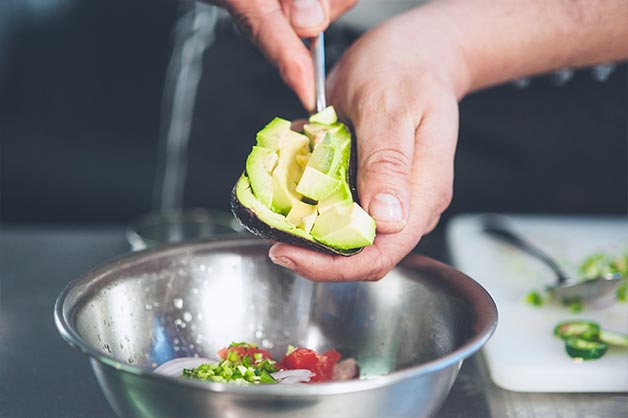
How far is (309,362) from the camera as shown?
97 cm

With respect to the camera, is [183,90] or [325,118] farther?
[183,90]

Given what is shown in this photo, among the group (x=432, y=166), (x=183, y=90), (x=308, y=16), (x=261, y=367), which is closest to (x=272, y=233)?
(x=261, y=367)

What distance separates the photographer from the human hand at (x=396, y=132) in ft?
3.04

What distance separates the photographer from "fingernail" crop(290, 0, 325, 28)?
1.15 metres

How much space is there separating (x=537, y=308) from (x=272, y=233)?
0.54 meters

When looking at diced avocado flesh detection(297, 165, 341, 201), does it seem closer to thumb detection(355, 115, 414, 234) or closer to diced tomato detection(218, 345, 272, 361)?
thumb detection(355, 115, 414, 234)

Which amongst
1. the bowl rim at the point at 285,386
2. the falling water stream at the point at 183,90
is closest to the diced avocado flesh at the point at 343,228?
the bowl rim at the point at 285,386

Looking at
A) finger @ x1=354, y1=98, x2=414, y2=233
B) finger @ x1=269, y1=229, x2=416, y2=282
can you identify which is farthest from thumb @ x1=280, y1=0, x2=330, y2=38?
finger @ x1=269, y1=229, x2=416, y2=282

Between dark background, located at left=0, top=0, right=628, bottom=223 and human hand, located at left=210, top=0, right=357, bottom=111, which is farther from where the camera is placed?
dark background, located at left=0, top=0, right=628, bottom=223

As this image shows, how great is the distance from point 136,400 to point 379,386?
0.22 meters

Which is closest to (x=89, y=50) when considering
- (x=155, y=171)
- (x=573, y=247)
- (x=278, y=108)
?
(x=155, y=171)

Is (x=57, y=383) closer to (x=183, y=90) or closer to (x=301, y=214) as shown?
(x=301, y=214)

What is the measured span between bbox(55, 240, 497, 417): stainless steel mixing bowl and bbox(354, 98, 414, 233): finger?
0.11m

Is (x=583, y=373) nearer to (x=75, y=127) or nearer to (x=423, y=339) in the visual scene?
(x=423, y=339)
